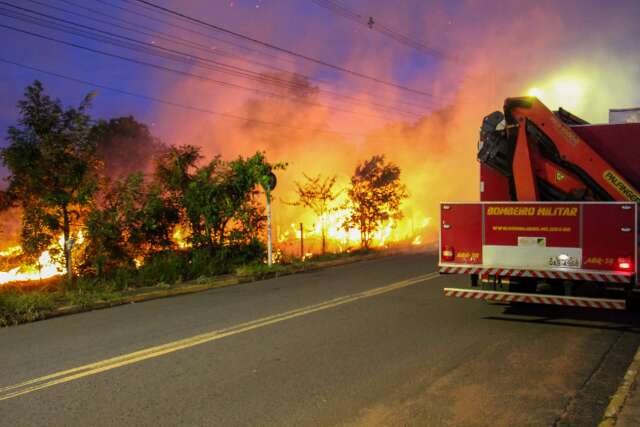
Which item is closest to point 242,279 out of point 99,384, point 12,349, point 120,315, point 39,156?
→ point 120,315

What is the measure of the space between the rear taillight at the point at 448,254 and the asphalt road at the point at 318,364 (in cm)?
88

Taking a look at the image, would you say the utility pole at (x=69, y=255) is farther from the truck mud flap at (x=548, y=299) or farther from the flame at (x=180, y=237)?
the truck mud flap at (x=548, y=299)

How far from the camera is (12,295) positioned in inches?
368

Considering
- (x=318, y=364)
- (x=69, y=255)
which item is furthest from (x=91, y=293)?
(x=318, y=364)

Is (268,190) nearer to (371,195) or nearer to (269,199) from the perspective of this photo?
(269,199)

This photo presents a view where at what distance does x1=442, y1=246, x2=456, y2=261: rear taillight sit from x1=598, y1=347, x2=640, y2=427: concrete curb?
2699 millimetres

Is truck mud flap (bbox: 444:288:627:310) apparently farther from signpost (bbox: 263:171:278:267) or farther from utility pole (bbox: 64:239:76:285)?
utility pole (bbox: 64:239:76:285)

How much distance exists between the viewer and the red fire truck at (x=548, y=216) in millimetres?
6797

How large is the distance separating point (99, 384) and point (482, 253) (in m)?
5.17

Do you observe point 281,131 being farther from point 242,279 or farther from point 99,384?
point 99,384

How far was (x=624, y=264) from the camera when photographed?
6637 millimetres

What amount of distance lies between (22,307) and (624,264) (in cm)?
873

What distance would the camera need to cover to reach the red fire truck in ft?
22.3

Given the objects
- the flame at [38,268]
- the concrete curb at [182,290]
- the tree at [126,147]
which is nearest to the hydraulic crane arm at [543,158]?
the concrete curb at [182,290]
